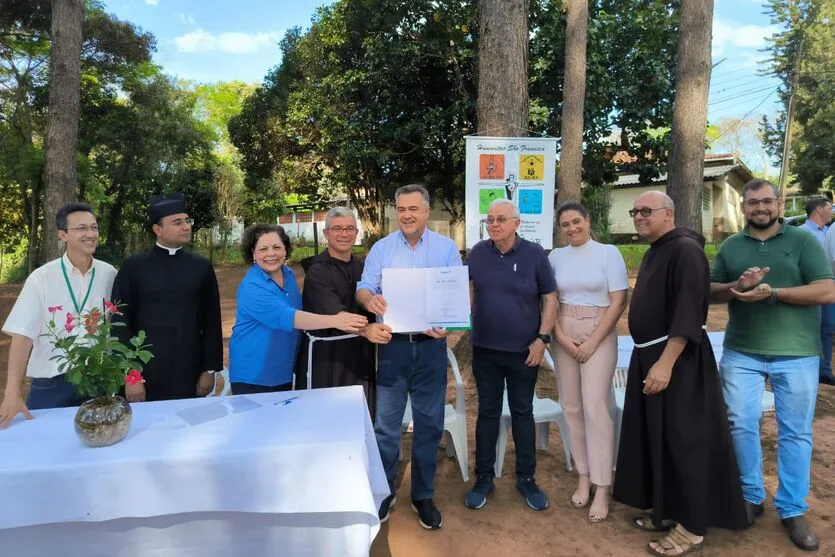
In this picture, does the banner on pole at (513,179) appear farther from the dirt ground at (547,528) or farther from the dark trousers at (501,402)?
the dirt ground at (547,528)

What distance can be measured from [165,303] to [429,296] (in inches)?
61.8

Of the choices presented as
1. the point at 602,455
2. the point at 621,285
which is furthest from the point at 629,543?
the point at 621,285

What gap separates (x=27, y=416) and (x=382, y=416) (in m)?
1.79

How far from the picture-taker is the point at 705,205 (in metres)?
26.0

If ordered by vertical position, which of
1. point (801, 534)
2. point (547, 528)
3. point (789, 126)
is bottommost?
point (547, 528)

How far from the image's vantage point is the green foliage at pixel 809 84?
28016 mm

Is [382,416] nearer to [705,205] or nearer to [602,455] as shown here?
[602,455]

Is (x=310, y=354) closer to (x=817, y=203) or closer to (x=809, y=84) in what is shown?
(x=817, y=203)

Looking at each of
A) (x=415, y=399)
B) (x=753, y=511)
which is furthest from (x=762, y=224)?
(x=415, y=399)

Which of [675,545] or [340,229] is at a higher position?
[340,229]

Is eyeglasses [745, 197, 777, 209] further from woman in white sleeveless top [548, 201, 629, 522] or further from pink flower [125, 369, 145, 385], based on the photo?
pink flower [125, 369, 145, 385]

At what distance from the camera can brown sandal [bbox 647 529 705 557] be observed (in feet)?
9.79

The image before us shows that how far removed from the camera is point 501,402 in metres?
3.62

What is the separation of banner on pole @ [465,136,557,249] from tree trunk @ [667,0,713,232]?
2.79 meters
